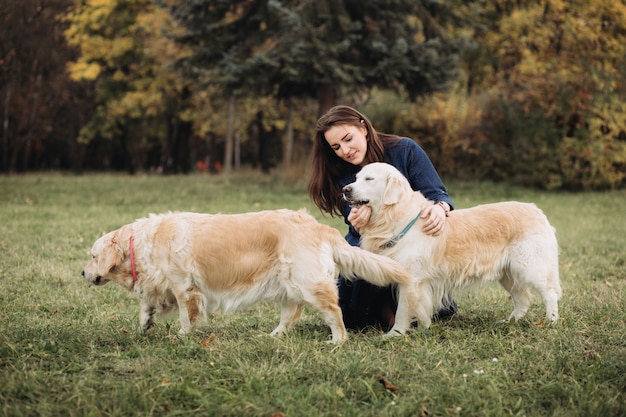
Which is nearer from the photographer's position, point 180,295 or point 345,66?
point 180,295

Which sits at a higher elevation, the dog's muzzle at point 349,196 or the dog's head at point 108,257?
the dog's muzzle at point 349,196

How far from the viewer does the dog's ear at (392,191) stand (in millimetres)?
4320

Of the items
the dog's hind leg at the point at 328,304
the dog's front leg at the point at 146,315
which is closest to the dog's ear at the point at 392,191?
the dog's hind leg at the point at 328,304

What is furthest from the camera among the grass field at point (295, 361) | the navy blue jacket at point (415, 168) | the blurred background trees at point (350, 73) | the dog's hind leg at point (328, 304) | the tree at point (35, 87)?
the tree at point (35, 87)

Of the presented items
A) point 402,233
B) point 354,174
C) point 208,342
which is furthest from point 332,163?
point 208,342

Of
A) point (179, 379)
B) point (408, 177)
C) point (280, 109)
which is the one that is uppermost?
point (280, 109)

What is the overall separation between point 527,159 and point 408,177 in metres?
12.9

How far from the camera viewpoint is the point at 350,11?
584 inches

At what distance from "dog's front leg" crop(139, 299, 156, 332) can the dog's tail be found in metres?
1.33

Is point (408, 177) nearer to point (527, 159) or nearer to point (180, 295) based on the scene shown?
point (180, 295)

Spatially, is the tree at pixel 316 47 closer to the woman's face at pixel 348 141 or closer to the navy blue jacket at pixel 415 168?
the navy blue jacket at pixel 415 168

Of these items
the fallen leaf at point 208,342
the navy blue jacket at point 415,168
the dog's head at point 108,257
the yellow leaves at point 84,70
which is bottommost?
the fallen leaf at point 208,342

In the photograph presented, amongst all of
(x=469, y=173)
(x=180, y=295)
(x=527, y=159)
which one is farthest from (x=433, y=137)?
(x=180, y=295)

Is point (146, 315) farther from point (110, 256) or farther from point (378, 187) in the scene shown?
point (378, 187)
